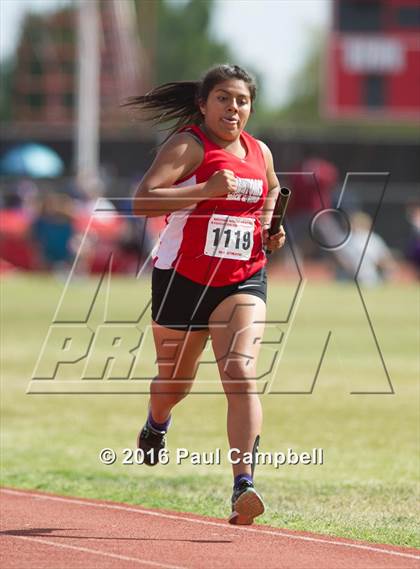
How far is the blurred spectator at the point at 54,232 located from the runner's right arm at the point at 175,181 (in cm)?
2195

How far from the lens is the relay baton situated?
710 cm

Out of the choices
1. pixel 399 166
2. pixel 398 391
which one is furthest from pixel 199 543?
pixel 399 166

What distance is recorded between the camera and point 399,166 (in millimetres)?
39094

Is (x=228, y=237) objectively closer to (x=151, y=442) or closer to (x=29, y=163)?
(x=151, y=442)

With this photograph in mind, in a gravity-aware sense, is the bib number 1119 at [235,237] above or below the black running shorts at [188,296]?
above

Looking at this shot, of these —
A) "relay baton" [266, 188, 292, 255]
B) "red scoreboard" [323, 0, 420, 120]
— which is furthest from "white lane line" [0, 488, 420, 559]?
"red scoreboard" [323, 0, 420, 120]

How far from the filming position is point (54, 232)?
29219 millimetres

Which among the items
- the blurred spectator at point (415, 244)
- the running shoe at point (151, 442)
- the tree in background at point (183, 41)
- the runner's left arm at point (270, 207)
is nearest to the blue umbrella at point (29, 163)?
the blurred spectator at point (415, 244)

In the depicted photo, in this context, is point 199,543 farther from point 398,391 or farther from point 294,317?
point 294,317

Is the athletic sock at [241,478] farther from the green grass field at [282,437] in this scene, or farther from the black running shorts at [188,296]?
the black running shorts at [188,296]

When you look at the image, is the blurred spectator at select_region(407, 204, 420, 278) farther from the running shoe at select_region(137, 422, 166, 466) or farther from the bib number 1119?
the bib number 1119

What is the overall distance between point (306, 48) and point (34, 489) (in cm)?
10622

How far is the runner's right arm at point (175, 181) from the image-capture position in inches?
267

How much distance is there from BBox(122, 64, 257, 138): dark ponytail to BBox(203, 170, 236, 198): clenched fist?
1.64 ft
